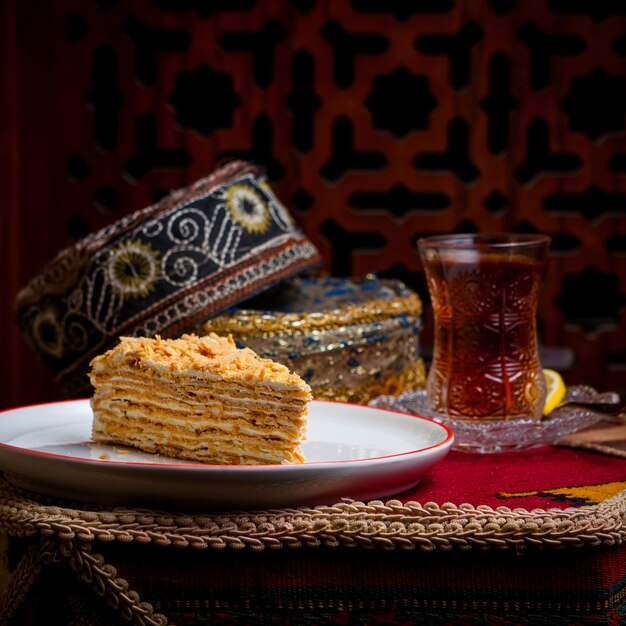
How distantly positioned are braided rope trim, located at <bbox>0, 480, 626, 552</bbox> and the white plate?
2cm

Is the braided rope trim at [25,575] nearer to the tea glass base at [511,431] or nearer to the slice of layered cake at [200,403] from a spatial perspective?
the slice of layered cake at [200,403]

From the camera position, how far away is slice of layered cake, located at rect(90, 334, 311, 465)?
1019 mm

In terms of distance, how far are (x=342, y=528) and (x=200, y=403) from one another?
28cm

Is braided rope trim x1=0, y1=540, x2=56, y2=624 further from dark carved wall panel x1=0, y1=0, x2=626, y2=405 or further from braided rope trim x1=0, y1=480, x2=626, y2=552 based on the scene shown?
dark carved wall panel x1=0, y1=0, x2=626, y2=405

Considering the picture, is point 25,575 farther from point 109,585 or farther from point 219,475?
point 219,475

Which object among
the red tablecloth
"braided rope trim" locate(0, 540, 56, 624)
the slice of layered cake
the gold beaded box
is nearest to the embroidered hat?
the gold beaded box

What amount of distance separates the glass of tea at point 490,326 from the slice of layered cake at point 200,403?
286mm

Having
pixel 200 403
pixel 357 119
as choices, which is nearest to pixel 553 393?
pixel 200 403

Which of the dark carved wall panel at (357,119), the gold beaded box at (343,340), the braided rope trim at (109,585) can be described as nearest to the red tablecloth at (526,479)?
the braided rope trim at (109,585)

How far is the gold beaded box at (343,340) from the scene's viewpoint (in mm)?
1570

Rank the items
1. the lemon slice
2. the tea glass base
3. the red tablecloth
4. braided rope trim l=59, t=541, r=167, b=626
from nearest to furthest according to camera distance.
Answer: braided rope trim l=59, t=541, r=167, b=626
the red tablecloth
the tea glass base
the lemon slice

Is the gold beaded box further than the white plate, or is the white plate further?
the gold beaded box

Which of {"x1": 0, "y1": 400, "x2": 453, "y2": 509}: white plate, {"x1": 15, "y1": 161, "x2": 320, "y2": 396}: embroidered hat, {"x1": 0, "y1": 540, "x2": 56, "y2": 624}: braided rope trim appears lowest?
{"x1": 0, "y1": 540, "x2": 56, "y2": 624}: braided rope trim

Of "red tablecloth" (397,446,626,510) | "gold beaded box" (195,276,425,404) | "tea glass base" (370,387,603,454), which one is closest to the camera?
"red tablecloth" (397,446,626,510)
